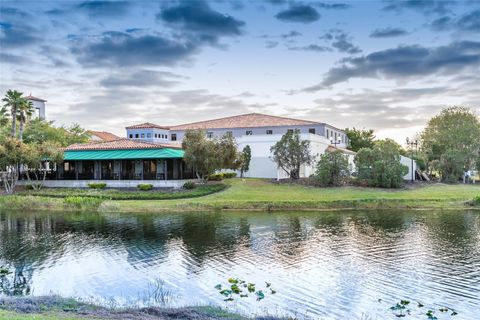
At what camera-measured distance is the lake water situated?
595 inches

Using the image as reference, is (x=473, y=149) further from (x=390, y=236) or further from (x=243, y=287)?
(x=243, y=287)

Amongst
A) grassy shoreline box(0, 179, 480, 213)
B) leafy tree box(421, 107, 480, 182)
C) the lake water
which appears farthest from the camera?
leafy tree box(421, 107, 480, 182)

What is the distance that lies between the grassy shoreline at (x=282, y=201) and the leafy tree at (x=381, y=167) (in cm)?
173

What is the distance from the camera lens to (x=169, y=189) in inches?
1800

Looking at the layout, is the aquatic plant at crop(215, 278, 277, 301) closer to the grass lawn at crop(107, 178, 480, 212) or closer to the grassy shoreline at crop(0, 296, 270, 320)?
the grassy shoreline at crop(0, 296, 270, 320)

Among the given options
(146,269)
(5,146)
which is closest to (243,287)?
(146,269)

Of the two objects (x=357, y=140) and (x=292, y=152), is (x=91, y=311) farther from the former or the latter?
(x=357, y=140)

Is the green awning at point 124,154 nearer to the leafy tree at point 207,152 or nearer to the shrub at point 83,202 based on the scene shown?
the leafy tree at point 207,152

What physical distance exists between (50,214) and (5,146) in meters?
13.4

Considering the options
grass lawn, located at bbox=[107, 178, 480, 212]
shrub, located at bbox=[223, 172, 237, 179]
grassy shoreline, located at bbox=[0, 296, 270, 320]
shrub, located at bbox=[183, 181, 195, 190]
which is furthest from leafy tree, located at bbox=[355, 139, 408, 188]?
grassy shoreline, located at bbox=[0, 296, 270, 320]

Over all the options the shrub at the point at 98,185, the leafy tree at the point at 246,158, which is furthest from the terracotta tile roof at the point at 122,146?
the leafy tree at the point at 246,158

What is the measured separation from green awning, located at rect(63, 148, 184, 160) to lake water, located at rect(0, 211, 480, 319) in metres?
15.4

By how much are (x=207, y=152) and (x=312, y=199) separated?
1054cm

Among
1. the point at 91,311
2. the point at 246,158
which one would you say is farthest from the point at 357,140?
the point at 91,311
